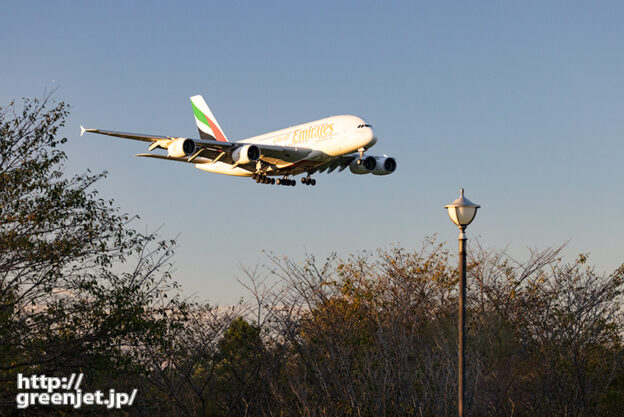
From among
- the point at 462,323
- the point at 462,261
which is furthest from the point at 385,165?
the point at 462,323

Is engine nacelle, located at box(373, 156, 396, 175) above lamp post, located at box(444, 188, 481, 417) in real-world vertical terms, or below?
above

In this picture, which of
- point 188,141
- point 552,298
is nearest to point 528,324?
point 552,298

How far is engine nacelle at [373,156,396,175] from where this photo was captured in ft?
117

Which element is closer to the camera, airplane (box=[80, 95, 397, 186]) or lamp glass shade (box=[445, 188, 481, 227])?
lamp glass shade (box=[445, 188, 481, 227])

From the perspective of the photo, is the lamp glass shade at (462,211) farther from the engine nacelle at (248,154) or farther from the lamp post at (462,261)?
the engine nacelle at (248,154)

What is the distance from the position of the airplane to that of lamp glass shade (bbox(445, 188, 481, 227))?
2172 cm

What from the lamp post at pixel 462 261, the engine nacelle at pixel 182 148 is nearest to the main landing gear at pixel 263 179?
the engine nacelle at pixel 182 148

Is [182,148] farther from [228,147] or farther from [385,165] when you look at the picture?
[385,165]

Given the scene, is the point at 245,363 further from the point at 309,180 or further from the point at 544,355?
the point at 309,180

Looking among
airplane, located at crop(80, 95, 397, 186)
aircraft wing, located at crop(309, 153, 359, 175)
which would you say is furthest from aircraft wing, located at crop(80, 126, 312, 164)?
aircraft wing, located at crop(309, 153, 359, 175)

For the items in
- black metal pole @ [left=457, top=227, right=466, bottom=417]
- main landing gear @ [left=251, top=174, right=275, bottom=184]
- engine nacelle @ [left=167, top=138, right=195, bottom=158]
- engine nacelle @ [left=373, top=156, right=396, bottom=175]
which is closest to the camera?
black metal pole @ [left=457, top=227, right=466, bottom=417]

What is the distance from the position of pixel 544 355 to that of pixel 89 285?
55.9ft

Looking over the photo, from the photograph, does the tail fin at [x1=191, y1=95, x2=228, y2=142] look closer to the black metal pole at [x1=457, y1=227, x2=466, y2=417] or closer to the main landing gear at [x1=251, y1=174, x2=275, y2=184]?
the main landing gear at [x1=251, y1=174, x2=275, y2=184]

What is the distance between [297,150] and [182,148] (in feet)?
17.9
